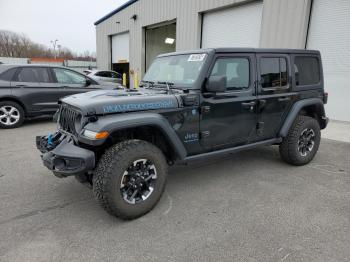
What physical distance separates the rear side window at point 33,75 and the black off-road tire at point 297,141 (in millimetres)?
6245

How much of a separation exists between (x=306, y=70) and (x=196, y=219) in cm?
313

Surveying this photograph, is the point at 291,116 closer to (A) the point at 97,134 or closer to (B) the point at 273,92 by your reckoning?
(B) the point at 273,92

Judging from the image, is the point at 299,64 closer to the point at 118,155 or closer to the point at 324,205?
the point at 324,205

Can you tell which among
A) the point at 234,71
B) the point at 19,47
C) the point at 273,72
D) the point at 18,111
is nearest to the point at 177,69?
the point at 234,71

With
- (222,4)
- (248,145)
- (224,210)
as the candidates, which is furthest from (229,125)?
(222,4)

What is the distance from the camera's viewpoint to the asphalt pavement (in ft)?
8.08

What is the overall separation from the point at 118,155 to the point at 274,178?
2509 millimetres

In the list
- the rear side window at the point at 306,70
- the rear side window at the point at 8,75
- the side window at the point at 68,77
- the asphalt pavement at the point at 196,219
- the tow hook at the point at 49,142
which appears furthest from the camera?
the side window at the point at 68,77

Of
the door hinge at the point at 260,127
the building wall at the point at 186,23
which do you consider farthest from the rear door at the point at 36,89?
the building wall at the point at 186,23

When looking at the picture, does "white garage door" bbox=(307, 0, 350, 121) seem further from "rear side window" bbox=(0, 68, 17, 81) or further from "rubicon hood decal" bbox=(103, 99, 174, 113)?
"rear side window" bbox=(0, 68, 17, 81)

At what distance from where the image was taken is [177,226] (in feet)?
9.41

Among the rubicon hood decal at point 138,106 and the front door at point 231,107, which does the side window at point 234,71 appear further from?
the rubicon hood decal at point 138,106

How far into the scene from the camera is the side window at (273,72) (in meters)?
4.00

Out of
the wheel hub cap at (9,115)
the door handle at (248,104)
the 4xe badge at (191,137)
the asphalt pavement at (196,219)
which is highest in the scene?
the door handle at (248,104)
